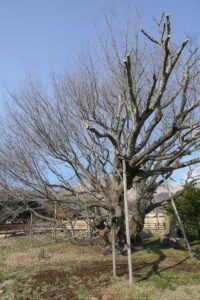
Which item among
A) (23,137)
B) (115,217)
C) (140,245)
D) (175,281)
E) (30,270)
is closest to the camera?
(175,281)

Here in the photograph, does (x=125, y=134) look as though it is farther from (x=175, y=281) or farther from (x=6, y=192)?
(x=175, y=281)

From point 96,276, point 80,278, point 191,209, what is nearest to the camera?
point 80,278

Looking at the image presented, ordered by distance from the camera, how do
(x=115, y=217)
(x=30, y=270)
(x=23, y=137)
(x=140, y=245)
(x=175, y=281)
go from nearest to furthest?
(x=175, y=281) < (x=30, y=270) < (x=115, y=217) < (x=23, y=137) < (x=140, y=245)

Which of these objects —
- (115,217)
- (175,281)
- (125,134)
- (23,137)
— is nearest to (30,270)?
(115,217)

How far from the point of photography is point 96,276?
8.89 m

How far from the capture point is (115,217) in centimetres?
1193

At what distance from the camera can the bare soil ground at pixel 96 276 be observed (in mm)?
7480

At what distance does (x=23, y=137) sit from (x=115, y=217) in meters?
4.21

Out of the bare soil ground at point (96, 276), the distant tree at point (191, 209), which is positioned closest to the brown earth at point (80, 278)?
the bare soil ground at point (96, 276)

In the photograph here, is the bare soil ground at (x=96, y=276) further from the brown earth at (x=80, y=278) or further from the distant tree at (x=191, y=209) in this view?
the distant tree at (x=191, y=209)

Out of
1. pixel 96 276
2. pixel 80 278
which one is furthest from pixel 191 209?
pixel 80 278

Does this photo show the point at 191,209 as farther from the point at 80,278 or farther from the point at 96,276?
the point at 80,278

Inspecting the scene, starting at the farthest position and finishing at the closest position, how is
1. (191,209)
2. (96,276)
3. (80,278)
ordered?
(191,209) < (96,276) < (80,278)

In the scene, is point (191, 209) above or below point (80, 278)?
above
